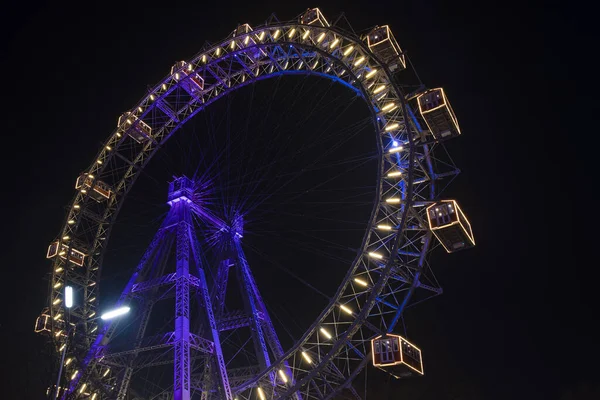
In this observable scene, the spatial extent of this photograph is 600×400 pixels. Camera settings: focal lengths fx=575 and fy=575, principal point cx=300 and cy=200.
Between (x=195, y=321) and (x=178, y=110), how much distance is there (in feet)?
38.9

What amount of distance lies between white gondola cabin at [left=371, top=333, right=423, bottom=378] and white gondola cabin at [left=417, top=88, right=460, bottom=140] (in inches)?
335

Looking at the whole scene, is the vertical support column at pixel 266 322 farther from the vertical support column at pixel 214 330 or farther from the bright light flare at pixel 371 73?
the bright light flare at pixel 371 73

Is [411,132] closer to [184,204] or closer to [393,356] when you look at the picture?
[393,356]

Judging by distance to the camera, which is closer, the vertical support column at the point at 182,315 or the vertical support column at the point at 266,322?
the vertical support column at the point at 182,315

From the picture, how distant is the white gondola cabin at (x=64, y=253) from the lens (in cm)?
2989

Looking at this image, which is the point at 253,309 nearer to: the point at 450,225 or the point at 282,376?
the point at 282,376

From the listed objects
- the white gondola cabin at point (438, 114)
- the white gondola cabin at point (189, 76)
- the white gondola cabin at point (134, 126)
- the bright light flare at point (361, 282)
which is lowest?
the bright light flare at point (361, 282)

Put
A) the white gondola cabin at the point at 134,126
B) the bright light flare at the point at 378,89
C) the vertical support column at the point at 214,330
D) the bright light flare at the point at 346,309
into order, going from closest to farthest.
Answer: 1. the vertical support column at the point at 214,330
2. the bright light flare at the point at 346,309
3. the bright light flare at the point at 378,89
4. the white gondola cabin at the point at 134,126

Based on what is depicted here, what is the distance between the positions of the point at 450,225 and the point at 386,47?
8901mm

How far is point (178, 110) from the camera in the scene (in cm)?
3138

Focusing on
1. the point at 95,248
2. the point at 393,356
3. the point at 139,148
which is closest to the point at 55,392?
the point at 393,356

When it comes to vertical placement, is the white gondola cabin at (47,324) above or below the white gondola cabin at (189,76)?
below

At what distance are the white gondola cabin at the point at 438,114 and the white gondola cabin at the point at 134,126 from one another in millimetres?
15408

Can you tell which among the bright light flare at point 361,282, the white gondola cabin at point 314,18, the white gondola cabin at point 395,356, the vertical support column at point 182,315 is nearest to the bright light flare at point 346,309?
the bright light flare at point 361,282
